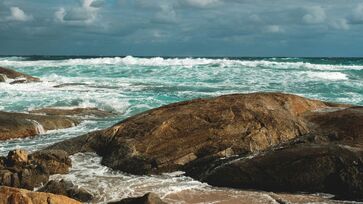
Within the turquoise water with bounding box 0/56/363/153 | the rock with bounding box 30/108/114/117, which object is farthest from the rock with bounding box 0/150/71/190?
the rock with bounding box 30/108/114/117

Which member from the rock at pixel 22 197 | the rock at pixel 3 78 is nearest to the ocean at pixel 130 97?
the rock at pixel 22 197

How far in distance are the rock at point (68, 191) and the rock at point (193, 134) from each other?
1451 mm

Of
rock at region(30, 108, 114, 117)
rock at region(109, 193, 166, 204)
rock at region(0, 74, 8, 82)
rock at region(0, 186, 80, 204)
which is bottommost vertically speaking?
rock at region(30, 108, 114, 117)

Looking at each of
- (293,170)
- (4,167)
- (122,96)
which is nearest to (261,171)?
(293,170)

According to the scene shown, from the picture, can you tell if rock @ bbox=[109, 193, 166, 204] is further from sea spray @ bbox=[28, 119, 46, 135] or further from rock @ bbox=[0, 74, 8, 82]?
rock @ bbox=[0, 74, 8, 82]

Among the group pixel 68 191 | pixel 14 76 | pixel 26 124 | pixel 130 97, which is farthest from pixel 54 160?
pixel 14 76

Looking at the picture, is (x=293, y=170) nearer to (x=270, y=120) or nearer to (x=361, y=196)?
(x=361, y=196)

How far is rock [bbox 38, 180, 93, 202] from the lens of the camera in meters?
7.55

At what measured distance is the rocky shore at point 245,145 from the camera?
775 cm

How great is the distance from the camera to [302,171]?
7777mm

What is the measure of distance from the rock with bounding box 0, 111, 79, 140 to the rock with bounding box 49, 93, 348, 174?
328 centimetres

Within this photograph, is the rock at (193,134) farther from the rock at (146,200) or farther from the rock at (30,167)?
the rock at (146,200)

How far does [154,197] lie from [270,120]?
395 centimetres

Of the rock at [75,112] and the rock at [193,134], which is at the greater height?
the rock at [193,134]
